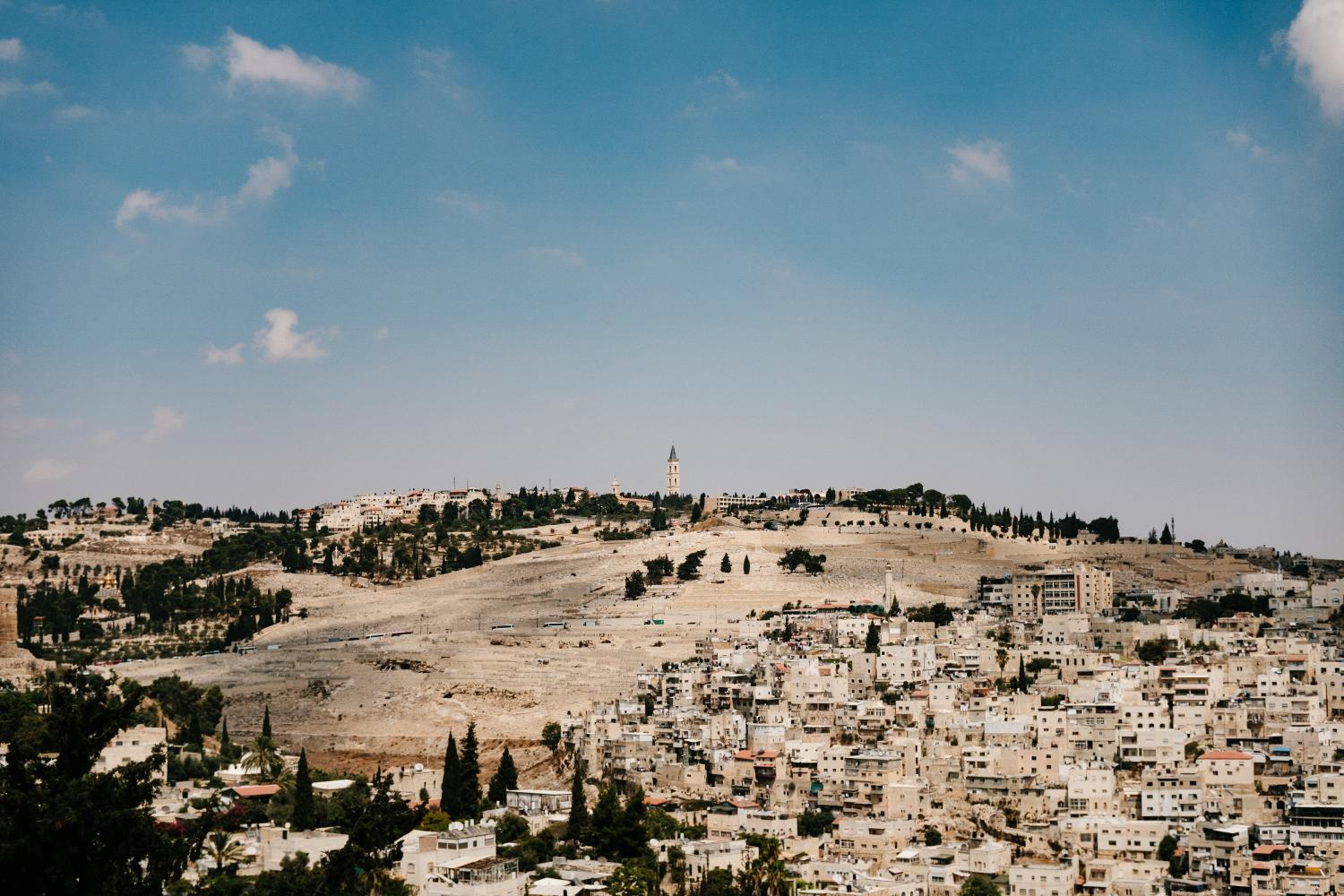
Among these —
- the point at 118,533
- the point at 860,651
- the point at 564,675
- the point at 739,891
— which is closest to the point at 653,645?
the point at 564,675

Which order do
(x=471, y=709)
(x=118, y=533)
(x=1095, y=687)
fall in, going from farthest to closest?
(x=118, y=533) → (x=471, y=709) → (x=1095, y=687)

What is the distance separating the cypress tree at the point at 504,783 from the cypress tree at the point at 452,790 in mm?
994

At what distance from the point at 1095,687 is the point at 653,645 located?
2090 cm

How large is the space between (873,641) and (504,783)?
13.3 m

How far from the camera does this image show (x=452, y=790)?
117 feet

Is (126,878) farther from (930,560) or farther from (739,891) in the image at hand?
(930,560)

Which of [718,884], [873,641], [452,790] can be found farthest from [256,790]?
[873,641]

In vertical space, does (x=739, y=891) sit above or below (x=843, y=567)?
below

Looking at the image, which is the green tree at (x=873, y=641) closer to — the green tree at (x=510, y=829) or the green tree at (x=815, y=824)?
the green tree at (x=815, y=824)

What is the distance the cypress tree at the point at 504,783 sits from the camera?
36.8 meters

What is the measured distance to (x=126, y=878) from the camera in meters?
13.8

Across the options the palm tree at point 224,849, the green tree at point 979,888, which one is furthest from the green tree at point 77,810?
the green tree at point 979,888

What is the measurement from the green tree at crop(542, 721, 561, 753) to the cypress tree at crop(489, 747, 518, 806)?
579 centimetres

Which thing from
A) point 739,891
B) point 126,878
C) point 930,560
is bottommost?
point 739,891
